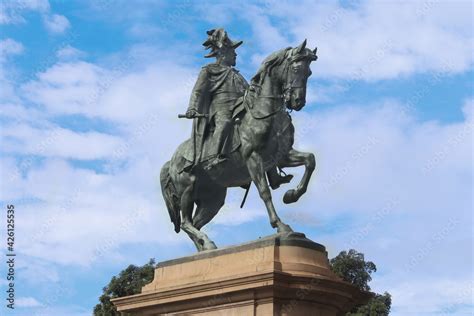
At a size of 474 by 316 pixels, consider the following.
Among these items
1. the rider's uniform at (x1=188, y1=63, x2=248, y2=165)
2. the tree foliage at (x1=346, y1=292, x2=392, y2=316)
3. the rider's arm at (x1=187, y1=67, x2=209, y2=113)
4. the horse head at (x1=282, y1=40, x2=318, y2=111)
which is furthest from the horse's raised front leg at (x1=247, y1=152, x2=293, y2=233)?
the tree foliage at (x1=346, y1=292, x2=392, y2=316)

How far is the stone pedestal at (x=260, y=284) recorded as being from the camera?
12977 mm

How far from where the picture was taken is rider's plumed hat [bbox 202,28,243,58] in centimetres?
1641

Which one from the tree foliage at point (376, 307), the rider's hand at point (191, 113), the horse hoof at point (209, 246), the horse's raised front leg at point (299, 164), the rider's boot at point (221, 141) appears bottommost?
the horse hoof at point (209, 246)

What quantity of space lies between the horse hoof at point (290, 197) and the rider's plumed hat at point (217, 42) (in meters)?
3.38

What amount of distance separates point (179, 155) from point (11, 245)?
589 cm

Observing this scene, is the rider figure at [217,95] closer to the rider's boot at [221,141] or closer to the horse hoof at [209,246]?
the rider's boot at [221,141]

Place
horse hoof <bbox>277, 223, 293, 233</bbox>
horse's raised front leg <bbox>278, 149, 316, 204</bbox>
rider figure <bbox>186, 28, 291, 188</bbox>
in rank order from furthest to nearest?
rider figure <bbox>186, 28, 291, 188</bbox>, horse's raised front leg <bbox>278, 149, 316, 204</bbox>, horse hoof <bbox>277, 223, 293, 233</bbox>

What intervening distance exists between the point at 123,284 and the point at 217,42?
1775 cm

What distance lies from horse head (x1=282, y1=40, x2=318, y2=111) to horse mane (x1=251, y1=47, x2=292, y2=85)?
0.20m

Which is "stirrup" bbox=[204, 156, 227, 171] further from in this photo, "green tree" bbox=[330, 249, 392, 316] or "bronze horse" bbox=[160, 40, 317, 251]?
"green tree" bbox=[330, 249, 392, 316]

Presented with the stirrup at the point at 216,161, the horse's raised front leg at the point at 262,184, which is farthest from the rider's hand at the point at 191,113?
the horse's raised front leg at the point at 262,184

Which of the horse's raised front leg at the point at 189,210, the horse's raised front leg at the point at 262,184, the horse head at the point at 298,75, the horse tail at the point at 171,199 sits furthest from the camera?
the horse tail at the point at 171,199

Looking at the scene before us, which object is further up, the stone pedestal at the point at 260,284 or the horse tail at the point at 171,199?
the horse tail at the point at 171,199

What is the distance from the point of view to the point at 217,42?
16.4 meters
